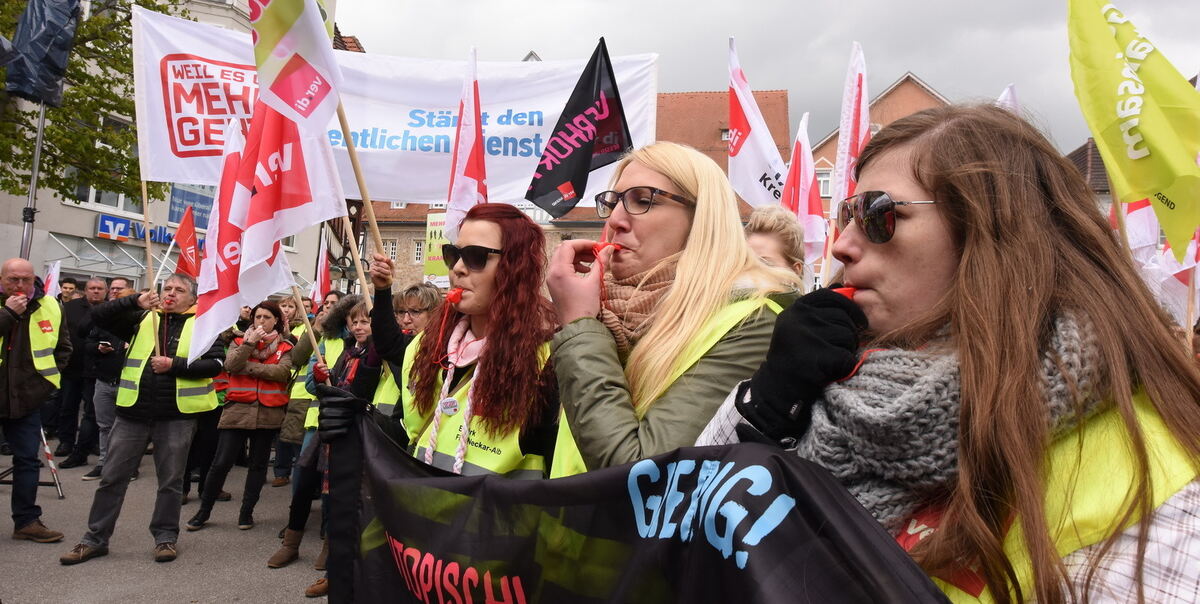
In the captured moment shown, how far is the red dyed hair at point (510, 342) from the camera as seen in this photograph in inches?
97.7

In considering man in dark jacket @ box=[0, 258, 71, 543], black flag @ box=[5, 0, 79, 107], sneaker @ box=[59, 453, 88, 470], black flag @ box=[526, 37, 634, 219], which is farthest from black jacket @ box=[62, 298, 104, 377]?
black flag @ box=[526, 37, 634, 219]

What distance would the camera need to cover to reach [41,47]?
8500mm

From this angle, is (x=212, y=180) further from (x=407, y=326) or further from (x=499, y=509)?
(x=499, y=509)

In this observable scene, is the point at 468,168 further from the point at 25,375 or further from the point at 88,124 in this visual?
the point at 88,124

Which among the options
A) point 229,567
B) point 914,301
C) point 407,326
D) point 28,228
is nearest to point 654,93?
point 407,326

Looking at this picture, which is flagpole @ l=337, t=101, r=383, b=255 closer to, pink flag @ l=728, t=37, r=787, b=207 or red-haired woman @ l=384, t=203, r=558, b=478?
red-haired woman @ l=384, t=203, r=558, b=478

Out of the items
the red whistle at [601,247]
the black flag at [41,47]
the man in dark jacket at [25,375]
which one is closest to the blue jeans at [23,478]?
→ the man in dark jacket at [25,375]

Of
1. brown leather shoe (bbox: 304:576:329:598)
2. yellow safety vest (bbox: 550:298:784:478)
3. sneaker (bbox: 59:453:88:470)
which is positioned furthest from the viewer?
sneaker (bbox: 59:453:88:470)

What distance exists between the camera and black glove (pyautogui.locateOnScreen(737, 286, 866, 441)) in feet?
3.76

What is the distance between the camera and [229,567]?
18.7 feet

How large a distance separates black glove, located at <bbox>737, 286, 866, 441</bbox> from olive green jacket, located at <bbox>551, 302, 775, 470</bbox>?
16.4 inches

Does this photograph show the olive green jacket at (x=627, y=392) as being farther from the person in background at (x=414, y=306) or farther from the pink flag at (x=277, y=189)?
the person in background at (x=414, y=306)

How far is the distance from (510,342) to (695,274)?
0.85 m

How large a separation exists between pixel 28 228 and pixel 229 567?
7481 mm
